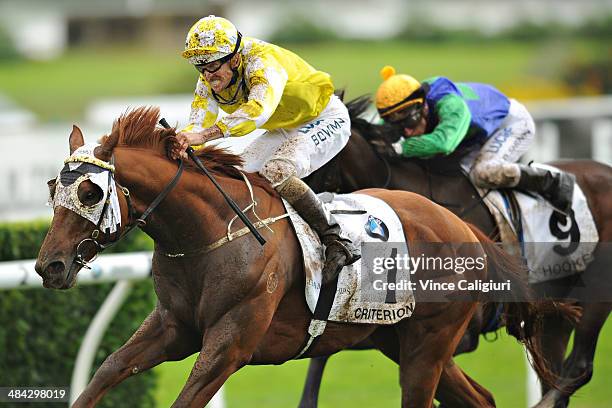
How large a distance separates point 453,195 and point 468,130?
384 millimetres

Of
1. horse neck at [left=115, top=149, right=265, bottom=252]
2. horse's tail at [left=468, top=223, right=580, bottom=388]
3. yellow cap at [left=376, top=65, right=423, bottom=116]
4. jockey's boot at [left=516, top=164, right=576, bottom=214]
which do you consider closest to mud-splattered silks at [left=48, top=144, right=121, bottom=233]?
horse neck at [left=115, top=149, right=265, bottom=252]

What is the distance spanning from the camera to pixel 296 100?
500 cm

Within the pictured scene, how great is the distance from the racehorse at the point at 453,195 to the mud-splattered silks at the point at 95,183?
1.82 m

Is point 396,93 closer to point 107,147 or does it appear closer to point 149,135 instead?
point 149,135

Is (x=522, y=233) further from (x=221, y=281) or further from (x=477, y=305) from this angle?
(x=221, y=281)

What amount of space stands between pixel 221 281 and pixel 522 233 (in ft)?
7.54

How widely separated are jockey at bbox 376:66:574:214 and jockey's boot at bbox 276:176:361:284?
138 cm

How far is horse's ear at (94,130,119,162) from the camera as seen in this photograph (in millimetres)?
4168

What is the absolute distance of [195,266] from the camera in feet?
14.3

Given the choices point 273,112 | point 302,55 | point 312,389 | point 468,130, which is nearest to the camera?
point 273,112

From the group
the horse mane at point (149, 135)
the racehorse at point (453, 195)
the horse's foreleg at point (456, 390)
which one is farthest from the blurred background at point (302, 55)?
the horse mane at point (149, 135)

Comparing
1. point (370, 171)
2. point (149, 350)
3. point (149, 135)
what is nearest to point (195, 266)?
point (149, 350)

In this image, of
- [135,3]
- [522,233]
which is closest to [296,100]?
[522,233]

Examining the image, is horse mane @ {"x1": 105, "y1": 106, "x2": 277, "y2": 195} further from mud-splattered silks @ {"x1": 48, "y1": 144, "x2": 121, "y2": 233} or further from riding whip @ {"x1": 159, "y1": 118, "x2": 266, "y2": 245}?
mud-splattered silks @ {"x1": 48, "y1": 144, "x2": 121, "y2": 233}
